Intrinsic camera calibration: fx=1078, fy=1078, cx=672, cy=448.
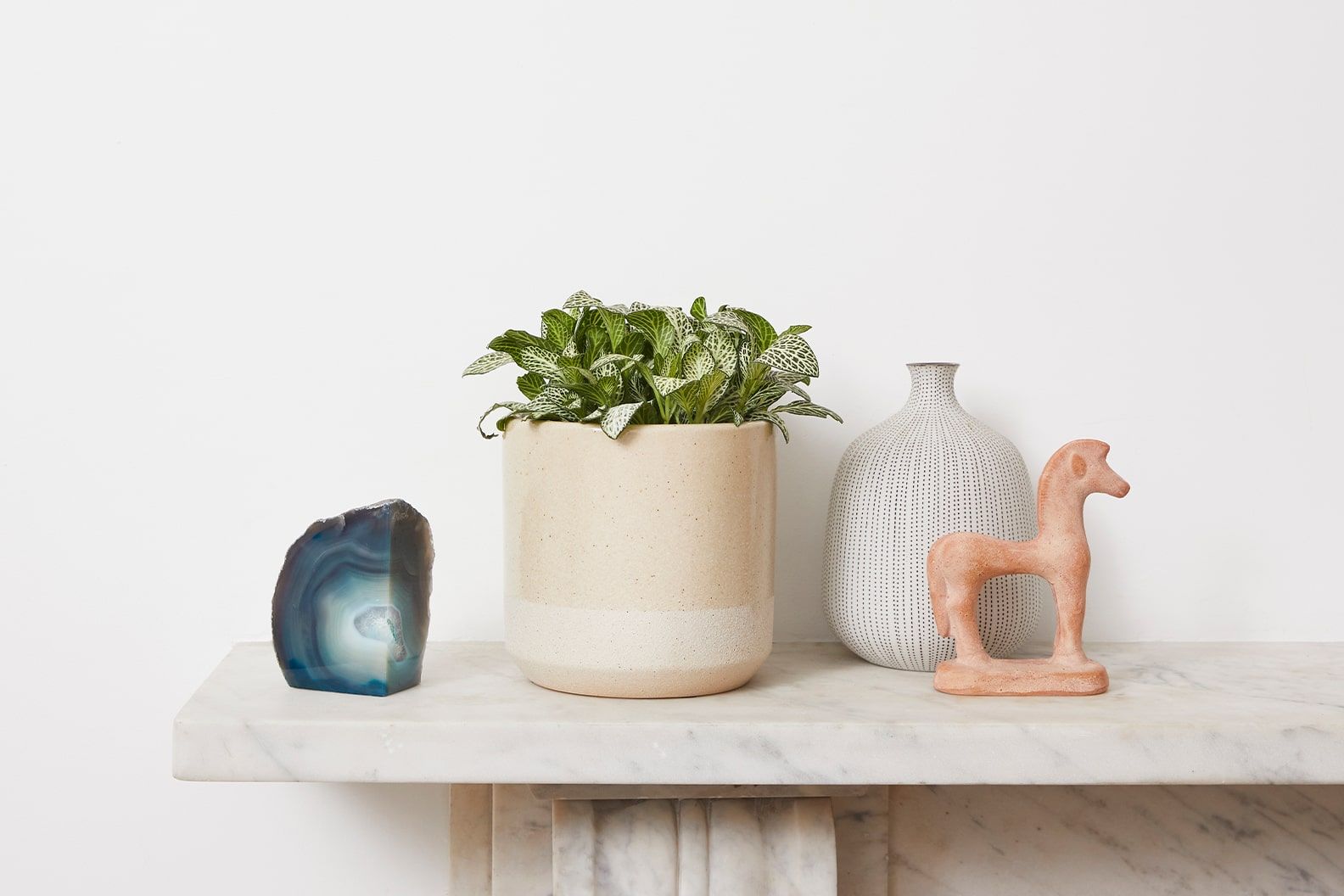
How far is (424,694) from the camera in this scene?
2.19 ft

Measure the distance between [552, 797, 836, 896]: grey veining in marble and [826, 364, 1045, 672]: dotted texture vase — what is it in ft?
0.40

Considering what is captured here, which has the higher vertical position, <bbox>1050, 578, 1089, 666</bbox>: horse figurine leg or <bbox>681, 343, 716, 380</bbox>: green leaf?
<bbox>681, 343, 716, 380</bbox>: green leaf

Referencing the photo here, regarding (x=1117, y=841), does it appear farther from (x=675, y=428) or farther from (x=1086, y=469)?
(x=675, y=428)

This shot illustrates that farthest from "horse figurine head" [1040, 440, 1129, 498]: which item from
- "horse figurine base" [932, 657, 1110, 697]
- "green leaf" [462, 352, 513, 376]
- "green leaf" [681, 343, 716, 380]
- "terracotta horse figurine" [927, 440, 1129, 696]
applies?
"green leaf" [462, 352, 513, 376]

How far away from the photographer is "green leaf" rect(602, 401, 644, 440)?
61 cm

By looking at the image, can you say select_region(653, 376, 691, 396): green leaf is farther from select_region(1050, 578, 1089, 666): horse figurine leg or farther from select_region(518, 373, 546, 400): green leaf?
select_region(1050, 578, 1089, 666): horse figurine leg

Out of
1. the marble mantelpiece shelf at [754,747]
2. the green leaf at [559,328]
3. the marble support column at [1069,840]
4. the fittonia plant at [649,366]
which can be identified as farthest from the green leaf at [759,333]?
the marble support column at [1069,840]

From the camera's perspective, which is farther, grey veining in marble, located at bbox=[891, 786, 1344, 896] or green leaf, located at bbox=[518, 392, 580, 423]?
grey veining in marble, located at bbox=[891, 786, 1344, 896]

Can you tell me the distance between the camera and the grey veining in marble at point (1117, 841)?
0.81 meters

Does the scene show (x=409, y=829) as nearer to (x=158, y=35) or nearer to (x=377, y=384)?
(x=377, y=384)

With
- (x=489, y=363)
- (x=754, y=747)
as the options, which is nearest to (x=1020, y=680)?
(x=754, y=747)

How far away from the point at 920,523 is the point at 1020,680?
12 centimetres

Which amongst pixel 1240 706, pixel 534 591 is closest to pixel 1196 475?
pixel 1240 706

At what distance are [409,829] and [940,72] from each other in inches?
27.8
